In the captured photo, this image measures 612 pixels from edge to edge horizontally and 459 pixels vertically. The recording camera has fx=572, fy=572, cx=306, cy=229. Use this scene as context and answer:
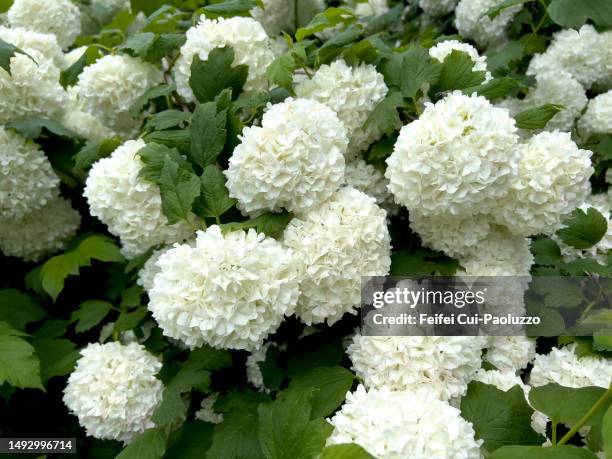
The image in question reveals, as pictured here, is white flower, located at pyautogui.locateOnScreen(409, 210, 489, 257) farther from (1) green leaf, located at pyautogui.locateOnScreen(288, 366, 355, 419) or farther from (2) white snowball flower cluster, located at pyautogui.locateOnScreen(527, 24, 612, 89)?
(2) white snowball flower cluster, located at pyautogui.locateOnScreen(527, 24, 612, 89)

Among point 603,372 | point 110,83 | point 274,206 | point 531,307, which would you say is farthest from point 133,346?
point 603,372

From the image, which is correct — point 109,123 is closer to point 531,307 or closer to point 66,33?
point 66,33

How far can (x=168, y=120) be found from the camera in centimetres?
194

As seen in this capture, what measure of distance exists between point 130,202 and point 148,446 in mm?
748

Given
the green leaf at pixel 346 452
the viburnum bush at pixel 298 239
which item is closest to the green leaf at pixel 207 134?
the viburnum bush at pixel 298 239

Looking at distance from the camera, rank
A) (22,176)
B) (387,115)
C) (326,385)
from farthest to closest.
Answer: (22,176), (387,115), (326,385)

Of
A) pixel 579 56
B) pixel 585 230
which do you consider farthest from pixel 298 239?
pixel 579 56

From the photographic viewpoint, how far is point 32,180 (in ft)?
7.82

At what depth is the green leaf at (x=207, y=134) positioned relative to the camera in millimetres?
1762

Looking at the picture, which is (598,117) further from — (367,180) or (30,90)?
(30,90)

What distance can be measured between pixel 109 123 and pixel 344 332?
1332 millimetres

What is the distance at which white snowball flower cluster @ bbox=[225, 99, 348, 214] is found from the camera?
5.28ft

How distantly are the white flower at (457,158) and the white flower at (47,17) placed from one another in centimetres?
230
